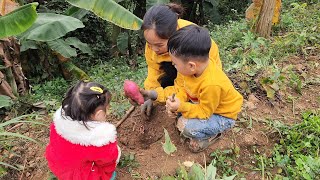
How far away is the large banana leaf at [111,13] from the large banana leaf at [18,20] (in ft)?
3.50

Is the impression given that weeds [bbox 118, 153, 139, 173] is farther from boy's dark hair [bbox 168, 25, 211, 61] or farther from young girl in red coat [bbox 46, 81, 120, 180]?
boy's dark hair [bbox 168, 25, 211, 61]

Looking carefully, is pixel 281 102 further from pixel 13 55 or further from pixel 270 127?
pixel 13 55

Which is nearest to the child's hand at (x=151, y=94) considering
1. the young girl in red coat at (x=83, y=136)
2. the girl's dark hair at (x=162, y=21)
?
the girl's dark hair at (x=162, y=21)

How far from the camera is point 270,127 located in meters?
2.85

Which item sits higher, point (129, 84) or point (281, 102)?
point (129, 84)

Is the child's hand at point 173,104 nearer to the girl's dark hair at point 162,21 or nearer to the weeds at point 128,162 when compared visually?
the girl's dark hair at point 162,21

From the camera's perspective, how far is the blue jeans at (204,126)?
2.46 meters

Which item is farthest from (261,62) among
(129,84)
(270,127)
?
(129,84)

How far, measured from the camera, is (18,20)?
2.79m

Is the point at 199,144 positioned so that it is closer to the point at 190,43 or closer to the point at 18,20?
the point at 190,43

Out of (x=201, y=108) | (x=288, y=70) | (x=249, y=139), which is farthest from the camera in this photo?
(x=288, y=70)

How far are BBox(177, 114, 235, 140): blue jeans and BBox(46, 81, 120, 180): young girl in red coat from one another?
0.60 m

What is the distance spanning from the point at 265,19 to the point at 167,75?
225cm

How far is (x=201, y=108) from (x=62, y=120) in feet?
3.02
